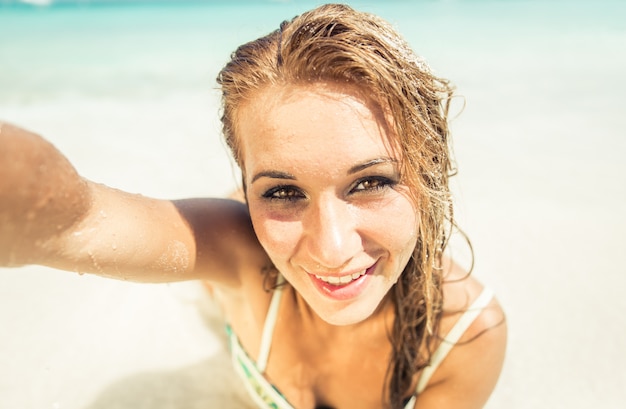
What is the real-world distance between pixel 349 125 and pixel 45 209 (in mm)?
821

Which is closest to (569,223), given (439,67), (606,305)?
(606,305)

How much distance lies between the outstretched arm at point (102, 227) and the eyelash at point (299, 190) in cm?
37

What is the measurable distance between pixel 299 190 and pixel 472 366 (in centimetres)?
110

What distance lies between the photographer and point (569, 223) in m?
3.70

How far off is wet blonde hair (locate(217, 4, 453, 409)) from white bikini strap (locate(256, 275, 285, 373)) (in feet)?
2.03

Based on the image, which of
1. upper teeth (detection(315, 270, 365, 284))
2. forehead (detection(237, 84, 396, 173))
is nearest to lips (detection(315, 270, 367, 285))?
upper teeth (detection(315, 270, 365, 284))

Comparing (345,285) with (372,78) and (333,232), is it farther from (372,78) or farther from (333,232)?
(372,78)

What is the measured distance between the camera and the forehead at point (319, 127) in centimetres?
142

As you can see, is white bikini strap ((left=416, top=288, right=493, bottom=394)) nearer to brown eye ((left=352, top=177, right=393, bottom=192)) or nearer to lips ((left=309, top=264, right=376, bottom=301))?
lips ((left=309, top=264, right=376, bottom=301))

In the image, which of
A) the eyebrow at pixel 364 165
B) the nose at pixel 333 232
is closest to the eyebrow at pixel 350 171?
the eyebrow at pixel 364 165

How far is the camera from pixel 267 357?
2189 millimetres

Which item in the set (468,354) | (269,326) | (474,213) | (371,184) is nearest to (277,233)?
(371,184)

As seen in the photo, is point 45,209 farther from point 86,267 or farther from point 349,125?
point 349,125

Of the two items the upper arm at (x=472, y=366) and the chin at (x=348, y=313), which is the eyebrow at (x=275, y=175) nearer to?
the chin at (x=348, y=313)
